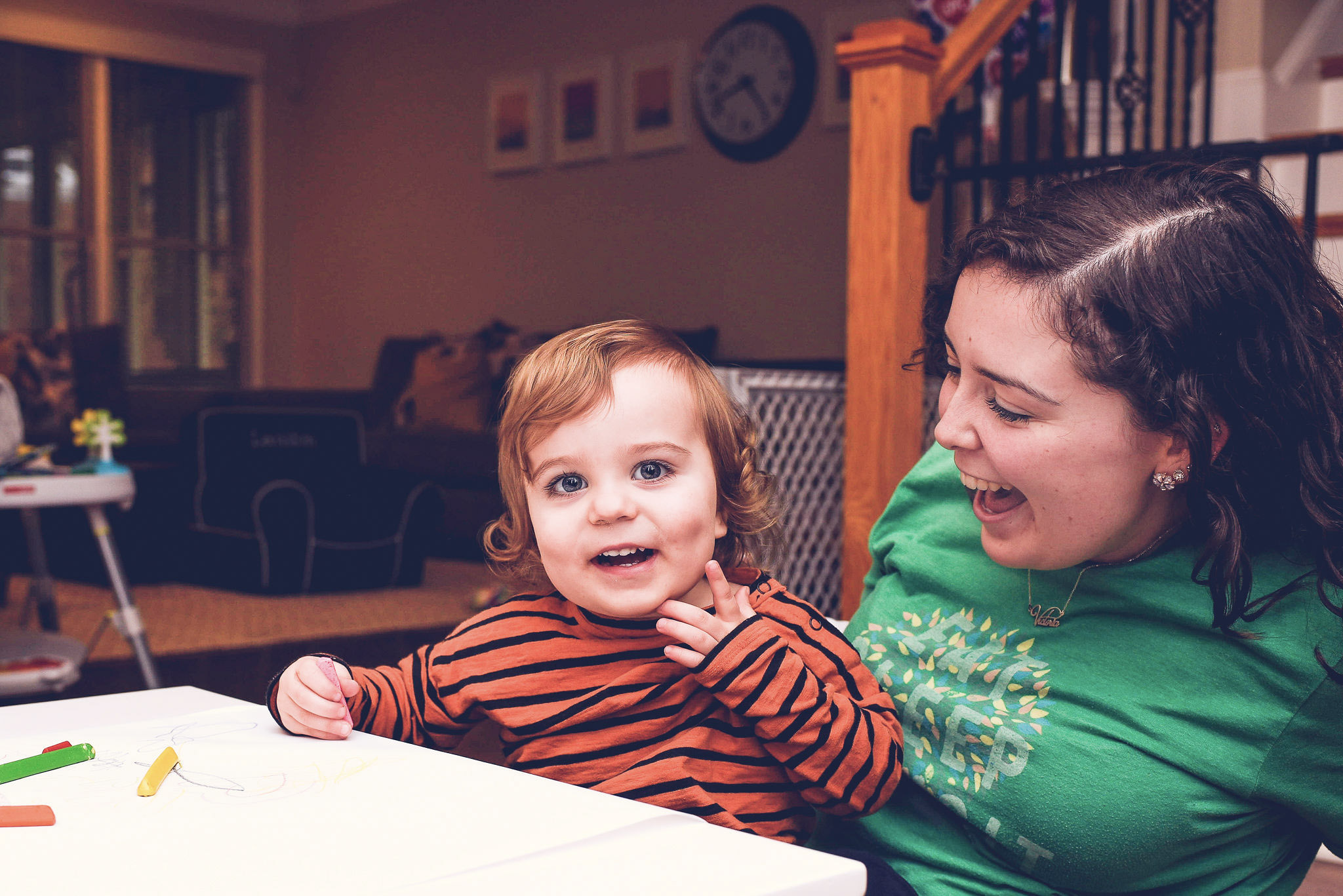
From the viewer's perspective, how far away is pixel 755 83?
564 cm

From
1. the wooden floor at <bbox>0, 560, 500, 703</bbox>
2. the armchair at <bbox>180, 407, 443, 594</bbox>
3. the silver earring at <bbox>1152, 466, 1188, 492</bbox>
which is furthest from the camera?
the armchair at <bbox>180, 407, 443, 594</bbox>

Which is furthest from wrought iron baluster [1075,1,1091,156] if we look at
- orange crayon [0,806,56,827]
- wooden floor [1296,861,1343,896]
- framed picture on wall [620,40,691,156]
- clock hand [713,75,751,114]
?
framed picture on wall [620,40,691,156]

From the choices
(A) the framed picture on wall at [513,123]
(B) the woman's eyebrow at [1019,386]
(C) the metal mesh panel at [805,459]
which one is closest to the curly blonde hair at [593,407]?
(B) the woman's eyebrow at [1019,386]

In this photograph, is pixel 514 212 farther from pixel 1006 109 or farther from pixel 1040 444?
pixel 1040 444

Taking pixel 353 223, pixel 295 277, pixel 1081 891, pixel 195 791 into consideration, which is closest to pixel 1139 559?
pixel 1081 891

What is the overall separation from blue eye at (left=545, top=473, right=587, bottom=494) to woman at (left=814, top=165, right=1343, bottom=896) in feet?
0.81

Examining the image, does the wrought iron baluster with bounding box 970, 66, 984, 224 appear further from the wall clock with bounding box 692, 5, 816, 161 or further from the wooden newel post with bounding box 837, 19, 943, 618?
the wall clock with bounding box 692, 5, 816, 161

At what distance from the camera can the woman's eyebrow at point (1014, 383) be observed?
740 millimetres

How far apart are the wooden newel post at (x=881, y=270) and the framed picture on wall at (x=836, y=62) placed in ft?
10.7

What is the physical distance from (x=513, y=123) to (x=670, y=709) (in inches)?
254

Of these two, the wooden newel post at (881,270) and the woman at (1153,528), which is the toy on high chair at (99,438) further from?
the woman at (1153,528)

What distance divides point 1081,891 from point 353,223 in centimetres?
778

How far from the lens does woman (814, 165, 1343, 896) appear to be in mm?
730

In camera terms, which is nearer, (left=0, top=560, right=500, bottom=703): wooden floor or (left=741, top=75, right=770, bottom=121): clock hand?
(left=0, top=560, right=500, bottom=703): wooden floor
